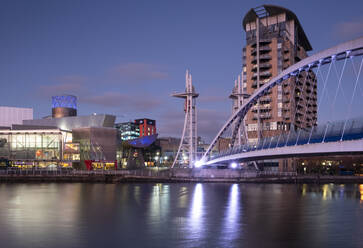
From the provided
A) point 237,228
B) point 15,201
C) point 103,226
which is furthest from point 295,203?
point 15,201

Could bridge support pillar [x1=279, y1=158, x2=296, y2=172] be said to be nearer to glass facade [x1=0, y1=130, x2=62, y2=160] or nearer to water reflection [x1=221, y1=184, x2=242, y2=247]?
glass facade [x1=0, y1=130, x2=62, y2=160]

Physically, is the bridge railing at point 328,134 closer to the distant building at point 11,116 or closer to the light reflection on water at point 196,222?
the light reflection on water at point 196,222

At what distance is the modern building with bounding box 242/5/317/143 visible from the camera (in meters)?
114

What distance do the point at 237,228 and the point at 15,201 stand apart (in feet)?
77.5

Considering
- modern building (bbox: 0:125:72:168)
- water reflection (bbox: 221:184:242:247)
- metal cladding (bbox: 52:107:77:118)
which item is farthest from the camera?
metal cladding (bbox: 52:107:77:118)

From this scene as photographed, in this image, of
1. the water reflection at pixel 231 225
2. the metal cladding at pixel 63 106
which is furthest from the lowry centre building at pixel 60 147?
the water reflection at pixel 231 225

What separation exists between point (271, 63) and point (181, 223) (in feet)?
324

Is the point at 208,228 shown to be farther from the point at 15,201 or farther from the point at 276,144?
the point at 15,201

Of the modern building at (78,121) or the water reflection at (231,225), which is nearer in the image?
the water reflection at (231,225)

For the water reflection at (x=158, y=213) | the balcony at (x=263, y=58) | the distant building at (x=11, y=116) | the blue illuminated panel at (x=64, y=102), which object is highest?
the balcony at (x=263, y=58)

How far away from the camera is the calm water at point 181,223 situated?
1986 cm

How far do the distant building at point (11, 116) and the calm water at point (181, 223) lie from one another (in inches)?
4216

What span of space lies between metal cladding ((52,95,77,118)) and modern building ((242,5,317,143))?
5702 cm

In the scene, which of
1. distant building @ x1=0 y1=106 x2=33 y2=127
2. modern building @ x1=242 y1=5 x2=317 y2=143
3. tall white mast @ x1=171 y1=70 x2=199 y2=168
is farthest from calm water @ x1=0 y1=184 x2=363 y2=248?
distant building @ x1=0 y1=106 x2=33 y2=127
